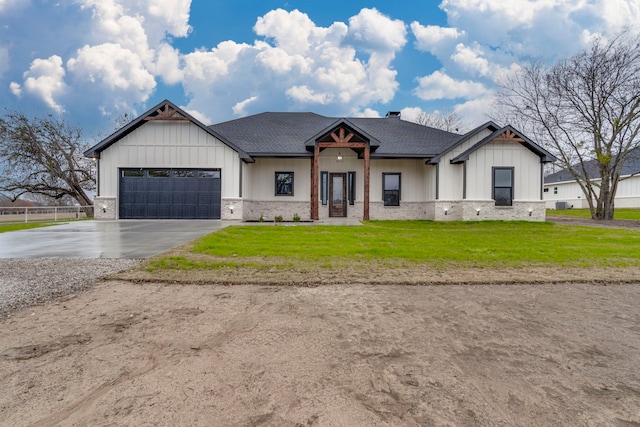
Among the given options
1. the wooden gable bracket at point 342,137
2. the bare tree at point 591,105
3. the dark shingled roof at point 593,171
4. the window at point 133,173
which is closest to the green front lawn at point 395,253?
the wooden gable bracket at point 342,137

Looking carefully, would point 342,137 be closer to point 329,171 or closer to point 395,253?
point 329,171

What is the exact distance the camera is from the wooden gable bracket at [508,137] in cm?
1472

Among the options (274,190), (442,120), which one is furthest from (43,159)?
(442,120)

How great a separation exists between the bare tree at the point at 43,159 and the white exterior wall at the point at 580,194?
130ft

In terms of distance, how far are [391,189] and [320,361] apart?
1516 cm

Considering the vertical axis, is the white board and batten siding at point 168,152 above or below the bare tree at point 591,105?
below

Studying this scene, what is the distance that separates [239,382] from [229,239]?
662cm

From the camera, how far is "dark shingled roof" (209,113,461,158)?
50.9 ft

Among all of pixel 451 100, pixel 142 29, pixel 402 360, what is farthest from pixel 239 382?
pixel 451 100

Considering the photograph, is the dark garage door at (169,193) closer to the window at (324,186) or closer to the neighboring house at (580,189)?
the window at (324,186)

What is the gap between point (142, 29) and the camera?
61.1 ft

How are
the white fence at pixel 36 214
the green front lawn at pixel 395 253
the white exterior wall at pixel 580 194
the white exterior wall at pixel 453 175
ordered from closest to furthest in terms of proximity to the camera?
the green front lawn at pixel 395 253 < the white exterior wall at pixel 453 175 < the white fence at pixel 36 214 < the white exterior wall at pixel 580 194

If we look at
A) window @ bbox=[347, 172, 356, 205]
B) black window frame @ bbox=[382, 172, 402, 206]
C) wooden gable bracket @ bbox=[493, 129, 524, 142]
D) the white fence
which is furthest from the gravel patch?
wooden gable bracket @ bbox=[493, 129, 524, 142]

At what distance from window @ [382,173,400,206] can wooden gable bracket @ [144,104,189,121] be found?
10.4 meters
